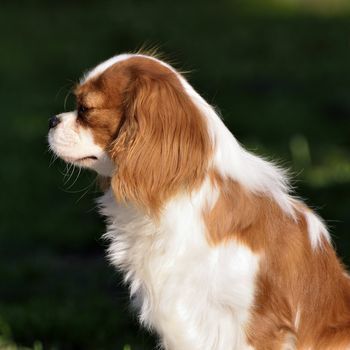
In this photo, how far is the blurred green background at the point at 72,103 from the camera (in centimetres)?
682

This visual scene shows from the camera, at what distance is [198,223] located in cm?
464

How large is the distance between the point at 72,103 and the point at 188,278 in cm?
670

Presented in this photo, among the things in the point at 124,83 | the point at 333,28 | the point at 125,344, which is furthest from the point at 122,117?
the point at 333,28

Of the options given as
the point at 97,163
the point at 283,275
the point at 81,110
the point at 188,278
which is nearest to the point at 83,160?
the point at 97,163

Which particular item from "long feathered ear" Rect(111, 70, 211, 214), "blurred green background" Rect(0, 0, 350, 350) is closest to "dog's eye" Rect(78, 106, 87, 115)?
"long feathered ear" Rect(111, 70, 211, 214)

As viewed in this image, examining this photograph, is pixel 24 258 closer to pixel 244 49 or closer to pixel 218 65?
pixel 218 65

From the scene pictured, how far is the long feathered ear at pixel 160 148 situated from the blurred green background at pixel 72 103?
5.04 ft

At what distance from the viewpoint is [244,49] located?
51.3ft

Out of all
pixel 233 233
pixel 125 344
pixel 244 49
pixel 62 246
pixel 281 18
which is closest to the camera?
pixel 233 233

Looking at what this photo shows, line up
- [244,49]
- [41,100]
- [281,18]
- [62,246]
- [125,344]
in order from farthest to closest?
[281,18]
[244,49]
[41,100]
[62,246]
[125,344]

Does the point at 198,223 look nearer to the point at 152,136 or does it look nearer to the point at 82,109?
the point at 152,136

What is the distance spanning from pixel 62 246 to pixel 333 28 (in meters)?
9.79

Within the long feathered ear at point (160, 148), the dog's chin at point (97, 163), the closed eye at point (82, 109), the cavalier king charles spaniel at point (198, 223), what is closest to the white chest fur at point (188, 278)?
the cavalier king charles spaniel at point (198, 223)

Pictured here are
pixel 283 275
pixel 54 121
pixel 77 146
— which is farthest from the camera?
pixel 54 121
